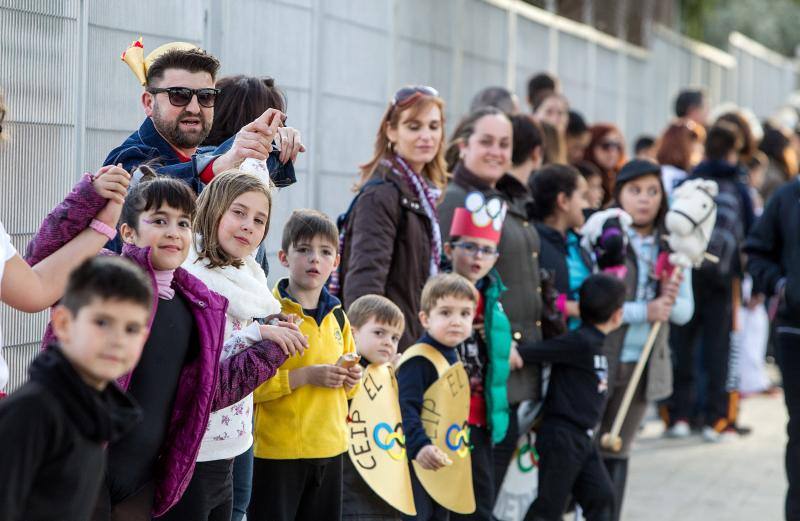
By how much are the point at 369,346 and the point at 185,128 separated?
3.99 ft

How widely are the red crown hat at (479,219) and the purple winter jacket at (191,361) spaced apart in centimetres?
230

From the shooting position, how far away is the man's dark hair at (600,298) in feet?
21.9

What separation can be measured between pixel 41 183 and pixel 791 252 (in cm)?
416

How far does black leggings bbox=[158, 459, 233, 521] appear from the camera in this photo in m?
4.09

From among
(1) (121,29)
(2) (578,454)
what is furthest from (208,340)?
(2) (578,454)

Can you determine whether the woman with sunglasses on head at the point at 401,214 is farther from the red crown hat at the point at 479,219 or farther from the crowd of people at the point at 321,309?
the red crown hat at the point at 479,219

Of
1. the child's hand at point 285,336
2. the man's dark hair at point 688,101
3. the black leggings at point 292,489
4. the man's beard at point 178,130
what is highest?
the man's dark hair at point 688,101

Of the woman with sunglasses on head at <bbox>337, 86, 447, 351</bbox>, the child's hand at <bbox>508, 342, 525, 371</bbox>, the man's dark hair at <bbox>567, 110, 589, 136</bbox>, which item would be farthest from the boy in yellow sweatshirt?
the man's dark hair at <bbox>567, 110, 589, 136</bbox>

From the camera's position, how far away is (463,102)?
9688mm

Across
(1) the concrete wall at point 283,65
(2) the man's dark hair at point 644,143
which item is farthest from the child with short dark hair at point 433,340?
(2) the man's dark hair at point 644,143

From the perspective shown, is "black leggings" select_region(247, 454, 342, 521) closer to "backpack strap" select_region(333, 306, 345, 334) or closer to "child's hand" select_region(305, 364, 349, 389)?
"child's hand" select_region(305, 364, 349, 389)

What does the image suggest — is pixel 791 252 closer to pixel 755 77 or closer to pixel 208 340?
pixel 208 340

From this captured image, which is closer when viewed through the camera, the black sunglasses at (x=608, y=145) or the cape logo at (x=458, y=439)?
the cape logo at (x=458, y=439)

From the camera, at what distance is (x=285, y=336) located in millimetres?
4281
